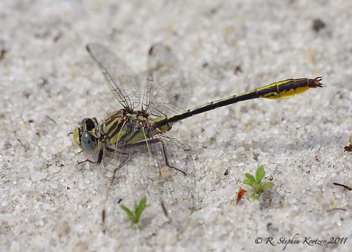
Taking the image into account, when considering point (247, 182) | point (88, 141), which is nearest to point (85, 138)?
point (88, 141)

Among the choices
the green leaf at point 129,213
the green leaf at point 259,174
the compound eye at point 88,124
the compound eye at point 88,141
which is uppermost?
the compound eye at point 88,124

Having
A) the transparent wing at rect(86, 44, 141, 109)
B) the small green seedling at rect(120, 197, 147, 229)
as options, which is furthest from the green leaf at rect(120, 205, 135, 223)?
the transparent wing at rect(86, 44, 141, 109)

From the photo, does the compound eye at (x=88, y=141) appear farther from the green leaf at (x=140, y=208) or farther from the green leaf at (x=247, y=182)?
the green leaf at (x=247, y=182)

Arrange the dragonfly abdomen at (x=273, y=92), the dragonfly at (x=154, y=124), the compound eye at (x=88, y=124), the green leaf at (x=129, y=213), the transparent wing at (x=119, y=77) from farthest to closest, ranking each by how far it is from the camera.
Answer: the transparent wing at (x=119, y=77) → the compound eye at (x=88, y=124) → the dragonfly abdomen at (x=273, y=92) → the dragonfly at (x=154, y=124) → the green leaf at (x=129, y=213)

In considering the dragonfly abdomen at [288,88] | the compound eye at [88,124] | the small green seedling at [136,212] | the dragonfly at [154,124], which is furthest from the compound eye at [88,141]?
the dragonfly abdomen at [288,88]

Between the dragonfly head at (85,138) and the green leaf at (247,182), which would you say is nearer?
the green leaf at (247,182)

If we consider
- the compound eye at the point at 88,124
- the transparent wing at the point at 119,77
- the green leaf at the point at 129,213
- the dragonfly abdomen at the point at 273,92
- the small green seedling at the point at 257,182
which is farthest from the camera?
the transparent wing at the point at 119,77

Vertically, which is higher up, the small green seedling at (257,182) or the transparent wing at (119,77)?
the transparent wing at (119,77)

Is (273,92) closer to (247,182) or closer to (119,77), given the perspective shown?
(247,182)
